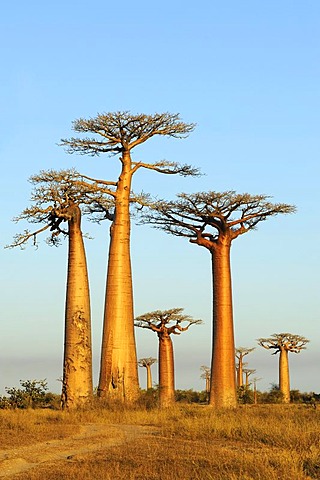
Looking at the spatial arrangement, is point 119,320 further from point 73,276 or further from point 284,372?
point 284,372

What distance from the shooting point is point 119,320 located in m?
18.3

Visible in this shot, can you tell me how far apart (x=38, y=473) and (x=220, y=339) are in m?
13.4

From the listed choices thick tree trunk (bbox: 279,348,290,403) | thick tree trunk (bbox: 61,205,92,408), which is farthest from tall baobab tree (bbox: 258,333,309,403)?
thick tree trunk (bbox: 61,205,92,408)

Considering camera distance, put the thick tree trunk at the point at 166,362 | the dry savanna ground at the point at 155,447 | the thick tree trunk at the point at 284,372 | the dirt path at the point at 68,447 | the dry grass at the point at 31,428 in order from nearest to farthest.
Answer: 1. the dry savanna ground at the point at 155,447
2. the dirt path at the point at 68,447
3. the dry grass at the point at 31,428
4. the thick tree trunk at the point at 166,362
5. the thick tree trunk at the point at 284,372

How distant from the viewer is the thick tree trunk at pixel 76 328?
17.2 metres

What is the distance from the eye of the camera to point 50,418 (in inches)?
562

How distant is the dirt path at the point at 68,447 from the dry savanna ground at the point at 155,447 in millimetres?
11

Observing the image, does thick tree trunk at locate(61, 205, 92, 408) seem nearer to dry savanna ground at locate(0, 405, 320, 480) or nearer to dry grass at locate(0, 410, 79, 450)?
dry grass at locate(0, 410, 79, 450)

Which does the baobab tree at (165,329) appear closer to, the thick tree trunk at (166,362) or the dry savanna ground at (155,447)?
the thick tree trunk at (166,362)

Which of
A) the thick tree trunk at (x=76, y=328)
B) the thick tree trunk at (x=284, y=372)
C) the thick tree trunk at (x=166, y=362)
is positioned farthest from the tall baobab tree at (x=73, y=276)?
the thick tree trunk at (x=284, y=372)

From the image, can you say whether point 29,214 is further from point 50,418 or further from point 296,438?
point 296,438

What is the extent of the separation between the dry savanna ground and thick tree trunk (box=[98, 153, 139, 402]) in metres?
3.11

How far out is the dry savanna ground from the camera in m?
8.12

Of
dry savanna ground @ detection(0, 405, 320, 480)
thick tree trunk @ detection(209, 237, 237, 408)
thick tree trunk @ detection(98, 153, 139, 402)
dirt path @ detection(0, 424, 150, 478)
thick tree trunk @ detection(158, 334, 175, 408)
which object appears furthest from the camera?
thick tree trunk @ detection(158, 334, 175, 408)
